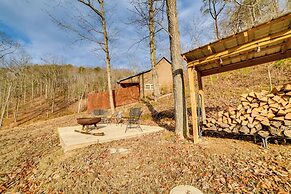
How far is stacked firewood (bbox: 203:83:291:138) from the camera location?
3.93m

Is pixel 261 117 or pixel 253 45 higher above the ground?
pixel 253 45

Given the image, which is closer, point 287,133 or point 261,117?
point 287,133

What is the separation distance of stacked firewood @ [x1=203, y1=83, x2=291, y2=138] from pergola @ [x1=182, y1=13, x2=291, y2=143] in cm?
88

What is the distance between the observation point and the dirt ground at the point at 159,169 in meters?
2.88

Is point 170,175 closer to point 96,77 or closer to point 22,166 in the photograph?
point 22,166

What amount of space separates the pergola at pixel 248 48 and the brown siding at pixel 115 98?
14.1m

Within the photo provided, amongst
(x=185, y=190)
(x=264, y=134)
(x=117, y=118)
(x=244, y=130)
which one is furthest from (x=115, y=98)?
(x=185, y=190)

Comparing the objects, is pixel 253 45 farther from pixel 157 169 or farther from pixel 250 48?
pixel 157 169

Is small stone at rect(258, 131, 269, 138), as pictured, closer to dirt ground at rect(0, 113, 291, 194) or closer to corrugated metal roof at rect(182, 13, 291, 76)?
dirt ground at rect(0, 113, 291, 194)

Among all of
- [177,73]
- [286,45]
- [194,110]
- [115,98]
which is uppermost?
[286,45]

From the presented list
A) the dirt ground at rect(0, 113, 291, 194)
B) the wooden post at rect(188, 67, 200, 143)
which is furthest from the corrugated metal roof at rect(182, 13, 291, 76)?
the dirt ground at rect(0, 113, 291, 194)

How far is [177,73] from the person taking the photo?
5.43m

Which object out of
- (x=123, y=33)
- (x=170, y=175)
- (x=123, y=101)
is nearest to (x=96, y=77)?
(x=123, y=101)

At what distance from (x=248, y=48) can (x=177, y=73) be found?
83.9 inches
